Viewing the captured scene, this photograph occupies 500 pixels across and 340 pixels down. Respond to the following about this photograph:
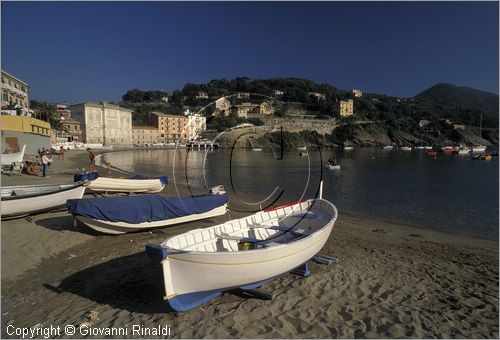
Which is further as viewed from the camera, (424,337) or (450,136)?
(450,136)

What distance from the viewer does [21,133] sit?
38.3 meters

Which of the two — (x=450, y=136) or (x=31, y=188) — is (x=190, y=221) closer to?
(x=31, y=188)

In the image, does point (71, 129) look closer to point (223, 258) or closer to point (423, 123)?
point (223, 258)

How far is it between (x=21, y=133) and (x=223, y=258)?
138 feet

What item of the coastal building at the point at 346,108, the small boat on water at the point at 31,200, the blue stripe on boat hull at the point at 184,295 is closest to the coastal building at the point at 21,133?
the small boat on water at the point at 31,200

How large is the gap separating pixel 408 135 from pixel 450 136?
26198 millimetres

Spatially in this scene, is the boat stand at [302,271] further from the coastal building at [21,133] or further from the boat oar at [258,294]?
the coastal building at [21,133]

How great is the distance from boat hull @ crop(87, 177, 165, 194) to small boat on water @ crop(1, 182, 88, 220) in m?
2.84

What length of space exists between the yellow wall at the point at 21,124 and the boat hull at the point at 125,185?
24.0 metres

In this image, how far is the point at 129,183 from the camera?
18609 millimetres

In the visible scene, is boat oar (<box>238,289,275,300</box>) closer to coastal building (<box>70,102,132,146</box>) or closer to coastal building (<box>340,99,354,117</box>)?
coastal building (<box>70,102,132,146</box>)

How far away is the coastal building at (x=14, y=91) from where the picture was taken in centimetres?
5498

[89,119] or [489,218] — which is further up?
[89,119]

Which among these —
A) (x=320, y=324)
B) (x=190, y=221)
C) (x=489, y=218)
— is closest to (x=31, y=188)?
(x=190, y=221)
